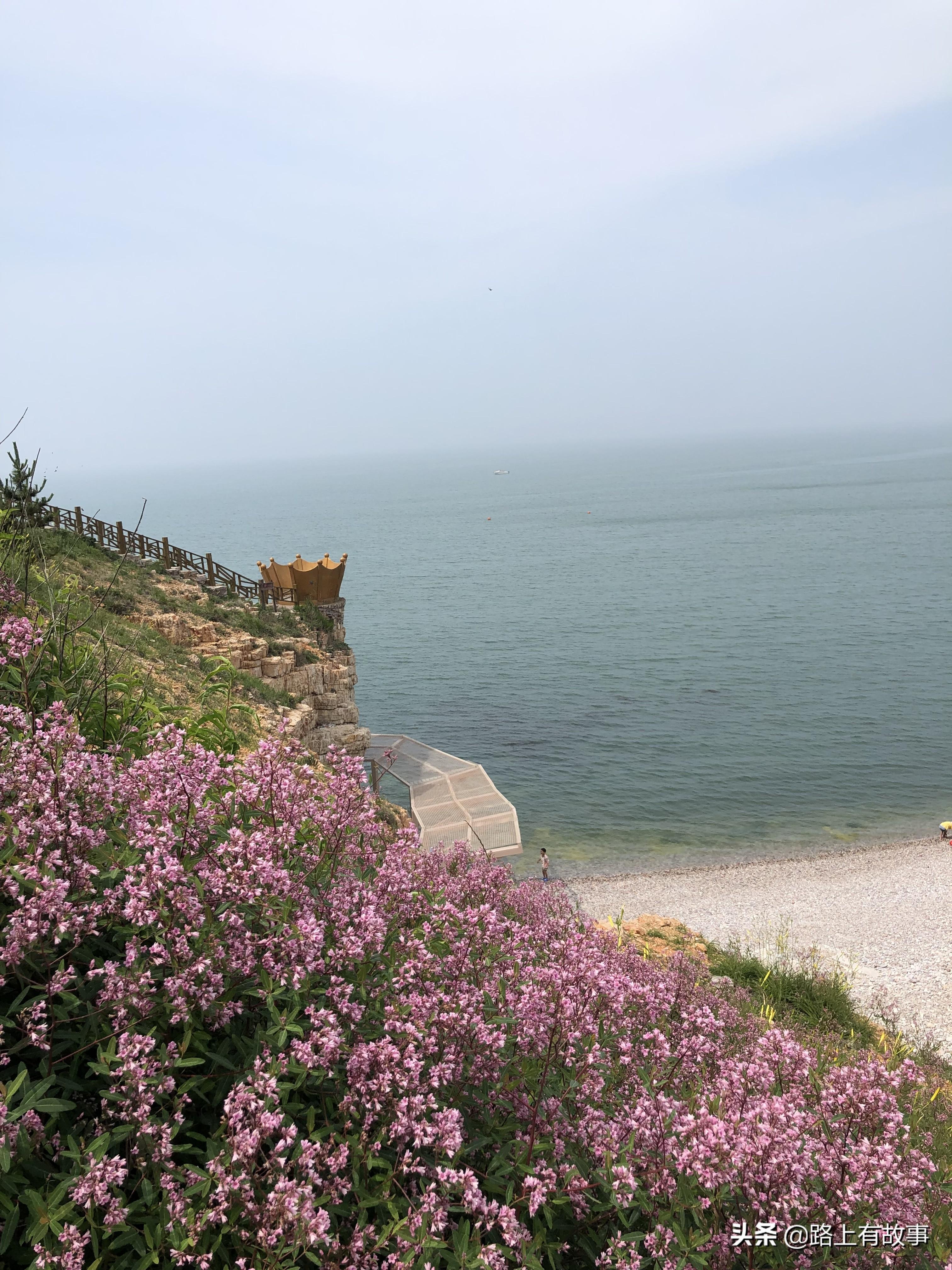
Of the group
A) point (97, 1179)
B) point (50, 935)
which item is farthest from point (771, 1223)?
point (50, 935)

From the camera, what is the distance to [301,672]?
22031 mm

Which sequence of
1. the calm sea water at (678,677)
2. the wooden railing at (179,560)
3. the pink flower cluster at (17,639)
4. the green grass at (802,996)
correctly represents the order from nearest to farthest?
the pink flower cluster at (17,639)
the green grass at (802,996)
the wooden railing at (179,560)
the calm sea water at (678,677)

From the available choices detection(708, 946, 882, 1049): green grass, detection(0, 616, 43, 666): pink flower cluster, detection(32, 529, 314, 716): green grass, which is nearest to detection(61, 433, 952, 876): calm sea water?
detection(32, 529, 314, 716): green grass

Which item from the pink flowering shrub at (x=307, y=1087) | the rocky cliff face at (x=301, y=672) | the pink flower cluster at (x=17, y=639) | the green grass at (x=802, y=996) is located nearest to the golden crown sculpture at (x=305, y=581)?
the rocky cliff face at (x=301, y=672)

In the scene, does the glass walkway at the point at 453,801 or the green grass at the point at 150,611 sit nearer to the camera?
the green grass at the point at 150,611

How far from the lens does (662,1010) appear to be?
3.96m

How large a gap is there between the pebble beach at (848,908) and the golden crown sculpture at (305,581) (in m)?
13.6

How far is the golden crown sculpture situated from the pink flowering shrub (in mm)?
24755

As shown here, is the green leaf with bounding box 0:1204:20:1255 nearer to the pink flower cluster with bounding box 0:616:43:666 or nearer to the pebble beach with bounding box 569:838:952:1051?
the pink flower cluster with bounding box 0:616:43:666

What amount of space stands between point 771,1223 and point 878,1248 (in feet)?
1.47

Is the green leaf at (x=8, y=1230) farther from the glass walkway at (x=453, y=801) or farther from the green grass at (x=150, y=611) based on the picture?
the glass walkway at (x=453, y=801)

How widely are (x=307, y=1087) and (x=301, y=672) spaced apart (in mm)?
19772

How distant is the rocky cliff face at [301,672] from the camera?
18891 millimetres

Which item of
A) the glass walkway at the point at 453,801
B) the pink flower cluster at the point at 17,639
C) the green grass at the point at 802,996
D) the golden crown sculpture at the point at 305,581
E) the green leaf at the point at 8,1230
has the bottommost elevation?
the glass walkway at the point at 453,801
